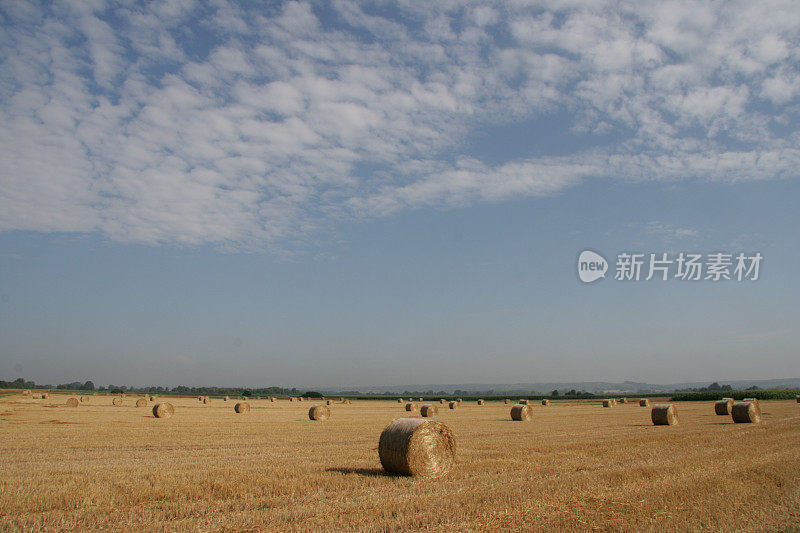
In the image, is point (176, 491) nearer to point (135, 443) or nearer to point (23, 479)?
point (23, 479)

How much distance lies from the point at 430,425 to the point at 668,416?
16.5 metres

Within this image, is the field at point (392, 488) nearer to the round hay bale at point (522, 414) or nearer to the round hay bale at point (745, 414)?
the round hay bale at point (745, 414)

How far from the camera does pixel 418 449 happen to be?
10.5m

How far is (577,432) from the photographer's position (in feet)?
63.5

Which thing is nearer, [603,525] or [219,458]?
[603,525]

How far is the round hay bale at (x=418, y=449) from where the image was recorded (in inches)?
408

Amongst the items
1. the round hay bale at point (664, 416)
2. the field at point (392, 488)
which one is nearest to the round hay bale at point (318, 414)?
the field at point (392, 488)

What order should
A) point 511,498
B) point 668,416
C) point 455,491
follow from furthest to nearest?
point 668,416 < point 455,491 < point 511,498

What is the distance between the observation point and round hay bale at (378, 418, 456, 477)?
10367mm

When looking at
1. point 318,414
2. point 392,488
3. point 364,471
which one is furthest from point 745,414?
point 392,488

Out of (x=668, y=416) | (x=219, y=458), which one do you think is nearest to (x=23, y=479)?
(x=219, y=458)

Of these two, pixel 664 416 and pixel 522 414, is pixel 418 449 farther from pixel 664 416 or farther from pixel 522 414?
pixel 522 414

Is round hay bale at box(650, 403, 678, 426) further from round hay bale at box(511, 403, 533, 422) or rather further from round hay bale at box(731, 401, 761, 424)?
round hay bale at box(511, 403, 533, 422)

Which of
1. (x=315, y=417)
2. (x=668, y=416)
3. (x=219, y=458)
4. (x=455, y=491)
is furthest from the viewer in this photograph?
(x=315, y=417)
